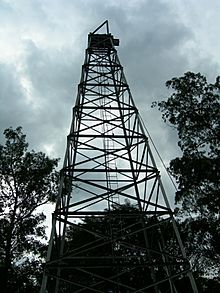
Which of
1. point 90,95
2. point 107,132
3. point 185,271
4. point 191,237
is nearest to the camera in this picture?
point 185,271

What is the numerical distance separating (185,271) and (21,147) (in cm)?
1174

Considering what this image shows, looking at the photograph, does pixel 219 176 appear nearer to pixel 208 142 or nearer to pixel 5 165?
pixel 208 142

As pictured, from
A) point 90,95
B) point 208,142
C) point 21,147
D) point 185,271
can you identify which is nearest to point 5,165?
point 21,147

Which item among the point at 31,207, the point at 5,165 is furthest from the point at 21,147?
the point at 31,207

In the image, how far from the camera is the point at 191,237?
16.2m

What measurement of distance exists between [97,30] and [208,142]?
699 centimetres

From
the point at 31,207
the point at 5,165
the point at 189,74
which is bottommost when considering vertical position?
the point at 31,207

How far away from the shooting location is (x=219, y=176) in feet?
43.3

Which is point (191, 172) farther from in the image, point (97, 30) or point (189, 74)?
point (97, 30)

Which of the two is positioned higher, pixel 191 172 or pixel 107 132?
pixel 191 172

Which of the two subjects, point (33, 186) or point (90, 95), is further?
point (33, 186)

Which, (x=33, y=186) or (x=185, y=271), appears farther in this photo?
(x=33, y=186)

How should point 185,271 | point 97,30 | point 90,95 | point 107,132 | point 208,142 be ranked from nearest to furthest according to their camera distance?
point 185,271
point 107,132
point 90,95
point 97,30
point 208,142

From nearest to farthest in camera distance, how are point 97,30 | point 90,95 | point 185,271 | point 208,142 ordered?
point 185,271
point 90,95
point 97,30
point 208,142
